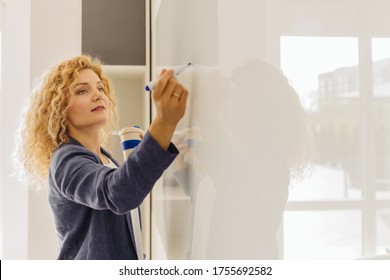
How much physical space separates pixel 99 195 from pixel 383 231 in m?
0.41

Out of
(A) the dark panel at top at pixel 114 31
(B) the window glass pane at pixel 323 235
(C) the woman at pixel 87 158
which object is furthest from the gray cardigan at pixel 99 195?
(A) the dark panel at top at pixel 114 31

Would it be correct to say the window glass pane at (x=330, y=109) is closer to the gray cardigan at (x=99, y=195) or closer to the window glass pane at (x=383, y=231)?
the window glass pane at (x=383, y=231)

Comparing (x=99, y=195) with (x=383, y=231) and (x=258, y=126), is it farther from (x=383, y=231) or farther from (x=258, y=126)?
(x=383, y=231)

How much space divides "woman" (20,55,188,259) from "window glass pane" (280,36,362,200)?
0.28 meters

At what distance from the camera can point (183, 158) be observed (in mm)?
622

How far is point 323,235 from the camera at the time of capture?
0.18 meters

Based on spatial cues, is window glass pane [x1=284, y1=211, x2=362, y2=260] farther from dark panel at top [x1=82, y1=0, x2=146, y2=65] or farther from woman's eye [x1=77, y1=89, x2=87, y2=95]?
dark panel at top [x1=82, y1=0, x2=146, y2=65]

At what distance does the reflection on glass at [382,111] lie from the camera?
0.14 metres

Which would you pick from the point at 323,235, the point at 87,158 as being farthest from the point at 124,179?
the point at 323,235

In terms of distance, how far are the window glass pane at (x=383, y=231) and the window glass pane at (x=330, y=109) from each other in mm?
14

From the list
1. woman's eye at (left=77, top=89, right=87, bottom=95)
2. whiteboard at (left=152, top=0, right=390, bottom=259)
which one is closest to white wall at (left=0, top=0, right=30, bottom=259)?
woman's eye at (left=77, top=89, right=87, bottom=95)

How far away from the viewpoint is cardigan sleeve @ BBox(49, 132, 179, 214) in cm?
47

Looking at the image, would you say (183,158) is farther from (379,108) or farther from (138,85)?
(138,85)

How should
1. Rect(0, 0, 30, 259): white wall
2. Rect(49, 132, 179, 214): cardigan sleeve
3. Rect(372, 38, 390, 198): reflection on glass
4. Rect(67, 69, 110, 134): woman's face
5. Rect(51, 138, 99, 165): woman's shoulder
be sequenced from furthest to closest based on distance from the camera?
Rect(0, 0, 30, 259): white wall, Rect(67, 69, 110, 134): woman's face, Rect(51, 138, 99, 165): woman's shoulder, Rect(49, 132, 179, 214): cardigan sleeve, Rect(372, 38, 390, 198): reflection on glass
